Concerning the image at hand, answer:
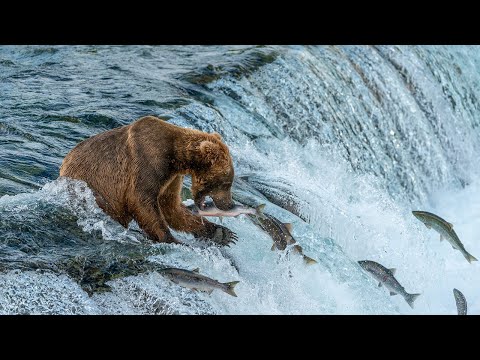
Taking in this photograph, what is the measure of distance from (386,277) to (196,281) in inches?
70.1

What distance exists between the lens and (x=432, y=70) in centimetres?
1202

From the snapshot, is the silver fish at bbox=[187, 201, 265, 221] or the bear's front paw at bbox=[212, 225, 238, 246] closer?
the silver fish at bbox=[187, 201, 265, 221]

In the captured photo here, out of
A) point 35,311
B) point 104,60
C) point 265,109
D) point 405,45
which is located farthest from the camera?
point 405,45

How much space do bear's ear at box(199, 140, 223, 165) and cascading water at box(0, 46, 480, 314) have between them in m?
0.62

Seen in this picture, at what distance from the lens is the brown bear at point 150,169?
5863 millimetres

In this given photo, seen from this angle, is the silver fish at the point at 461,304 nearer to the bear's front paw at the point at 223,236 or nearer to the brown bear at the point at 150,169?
the bear's front paw at the point at 223,236

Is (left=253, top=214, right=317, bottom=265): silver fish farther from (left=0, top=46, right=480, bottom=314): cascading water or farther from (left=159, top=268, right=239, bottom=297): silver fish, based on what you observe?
(left=159, top=268, right=239, bottom=297): silver fish

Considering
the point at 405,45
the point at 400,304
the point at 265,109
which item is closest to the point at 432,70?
the point at 405,45

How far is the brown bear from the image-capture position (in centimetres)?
586

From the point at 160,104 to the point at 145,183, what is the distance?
3.19 metres

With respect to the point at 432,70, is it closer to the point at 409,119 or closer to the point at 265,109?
the point at 409,119

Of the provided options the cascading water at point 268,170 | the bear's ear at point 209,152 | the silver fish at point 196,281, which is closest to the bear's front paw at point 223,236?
the cascading water at point 268,170

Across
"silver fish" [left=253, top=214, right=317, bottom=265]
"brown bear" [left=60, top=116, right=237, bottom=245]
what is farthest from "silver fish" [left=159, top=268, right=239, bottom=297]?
"silver fish" [left=253, top=214, right=317, bottom=265]

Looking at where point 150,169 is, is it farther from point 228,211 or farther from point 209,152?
point 228,211
